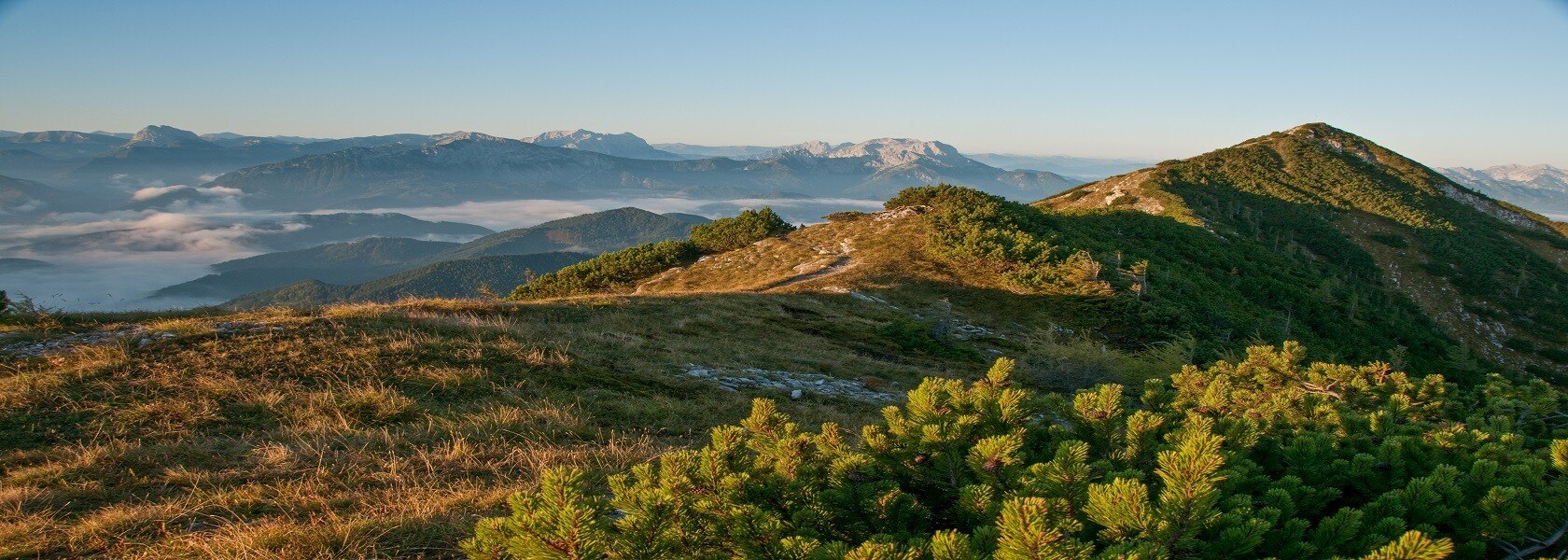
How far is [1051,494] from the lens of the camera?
3.18 m

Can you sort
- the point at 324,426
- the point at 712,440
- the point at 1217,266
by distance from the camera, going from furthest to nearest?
the point at 1217,266, the point at 324,426, the point at 712,440

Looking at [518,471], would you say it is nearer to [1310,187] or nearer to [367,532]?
[367,532]

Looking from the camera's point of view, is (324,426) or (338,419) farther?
(338,419)

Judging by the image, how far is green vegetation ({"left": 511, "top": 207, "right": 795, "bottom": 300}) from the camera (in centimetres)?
3962

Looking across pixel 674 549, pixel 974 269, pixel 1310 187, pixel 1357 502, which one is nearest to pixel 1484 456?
pixel 1357 502

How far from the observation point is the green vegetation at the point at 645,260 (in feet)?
130

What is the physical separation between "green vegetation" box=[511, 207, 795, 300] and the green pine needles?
3530cm

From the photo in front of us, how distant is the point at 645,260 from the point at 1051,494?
40469 mm

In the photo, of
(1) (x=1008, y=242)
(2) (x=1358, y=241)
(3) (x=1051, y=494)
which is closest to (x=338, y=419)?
(3) (x=1051, y=494)

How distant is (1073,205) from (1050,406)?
278 ft

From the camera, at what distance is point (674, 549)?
3.04 meters

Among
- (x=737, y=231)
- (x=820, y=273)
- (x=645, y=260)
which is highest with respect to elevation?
(x=737, y=231)

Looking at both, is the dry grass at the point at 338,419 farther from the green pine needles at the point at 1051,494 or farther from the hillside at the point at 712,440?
the green pine needles at the point at 1051,494

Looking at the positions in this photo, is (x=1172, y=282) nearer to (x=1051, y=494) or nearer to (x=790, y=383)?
(x=790, y=383)
